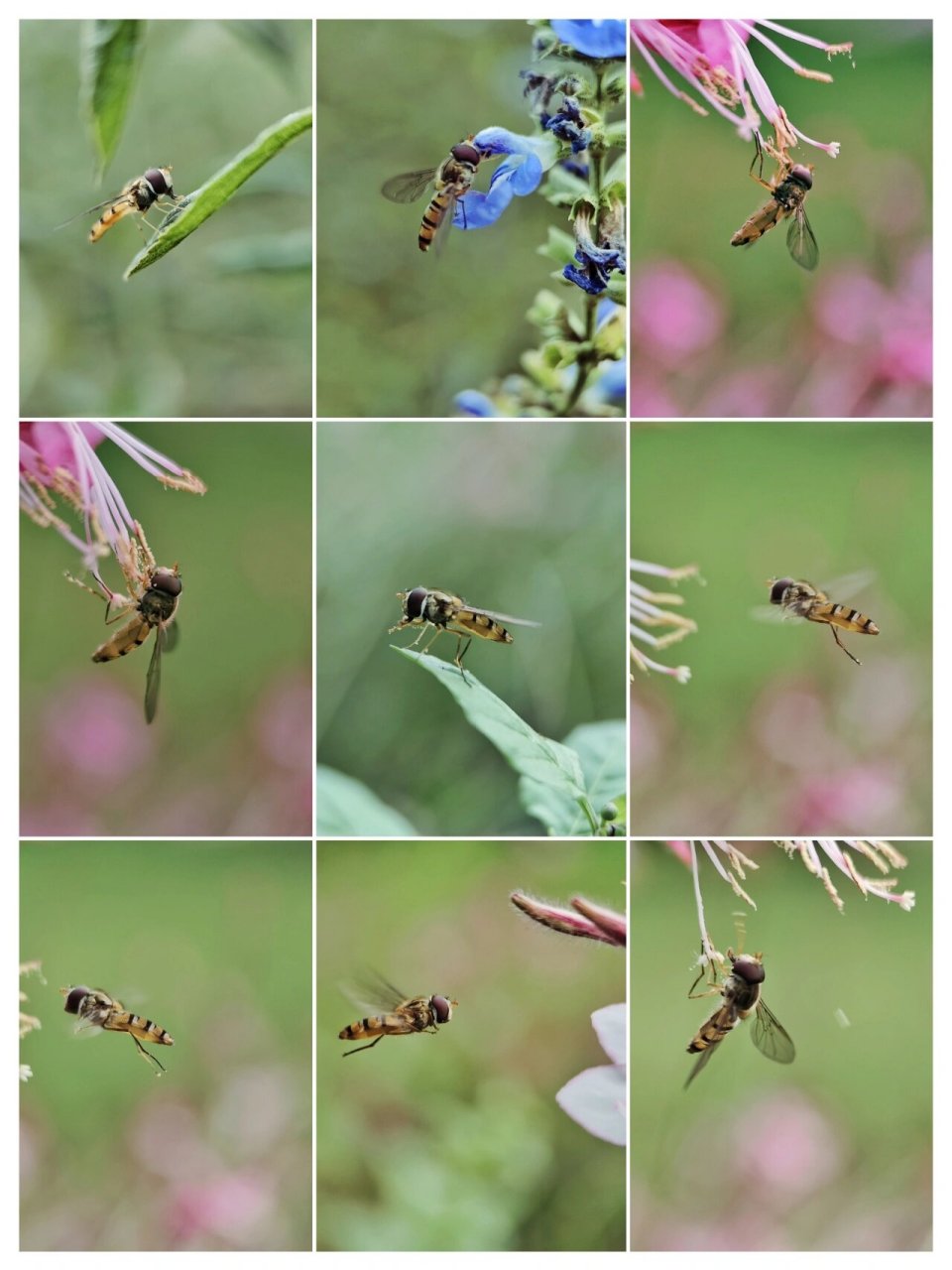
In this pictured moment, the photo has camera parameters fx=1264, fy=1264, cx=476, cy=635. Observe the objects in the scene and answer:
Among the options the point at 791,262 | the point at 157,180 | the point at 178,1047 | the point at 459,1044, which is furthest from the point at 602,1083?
the point at 157,180

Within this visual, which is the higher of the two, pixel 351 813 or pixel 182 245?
pixel 182 245

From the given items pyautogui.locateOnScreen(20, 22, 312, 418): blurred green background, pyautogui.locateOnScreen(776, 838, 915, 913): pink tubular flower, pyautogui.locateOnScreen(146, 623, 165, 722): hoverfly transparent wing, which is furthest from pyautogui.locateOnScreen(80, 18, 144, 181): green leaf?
pyautogui.locateOnScreen(776, 838, 915, 913): pink tubular flower

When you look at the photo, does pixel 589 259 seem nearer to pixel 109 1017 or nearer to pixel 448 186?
pixel 448 186

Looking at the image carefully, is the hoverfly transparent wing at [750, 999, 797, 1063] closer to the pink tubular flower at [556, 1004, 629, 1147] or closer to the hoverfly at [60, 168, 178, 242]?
the pink tubular flower at [556, 1004, 629, 1147]

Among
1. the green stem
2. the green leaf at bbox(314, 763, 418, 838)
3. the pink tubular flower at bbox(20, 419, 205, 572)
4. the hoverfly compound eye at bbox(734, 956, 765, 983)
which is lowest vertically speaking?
the hoverfly compound eye at bbox(734, 956, 765, 983)

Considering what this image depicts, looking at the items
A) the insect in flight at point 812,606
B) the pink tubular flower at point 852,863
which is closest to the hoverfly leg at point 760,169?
the insect in flight at point 812,606
